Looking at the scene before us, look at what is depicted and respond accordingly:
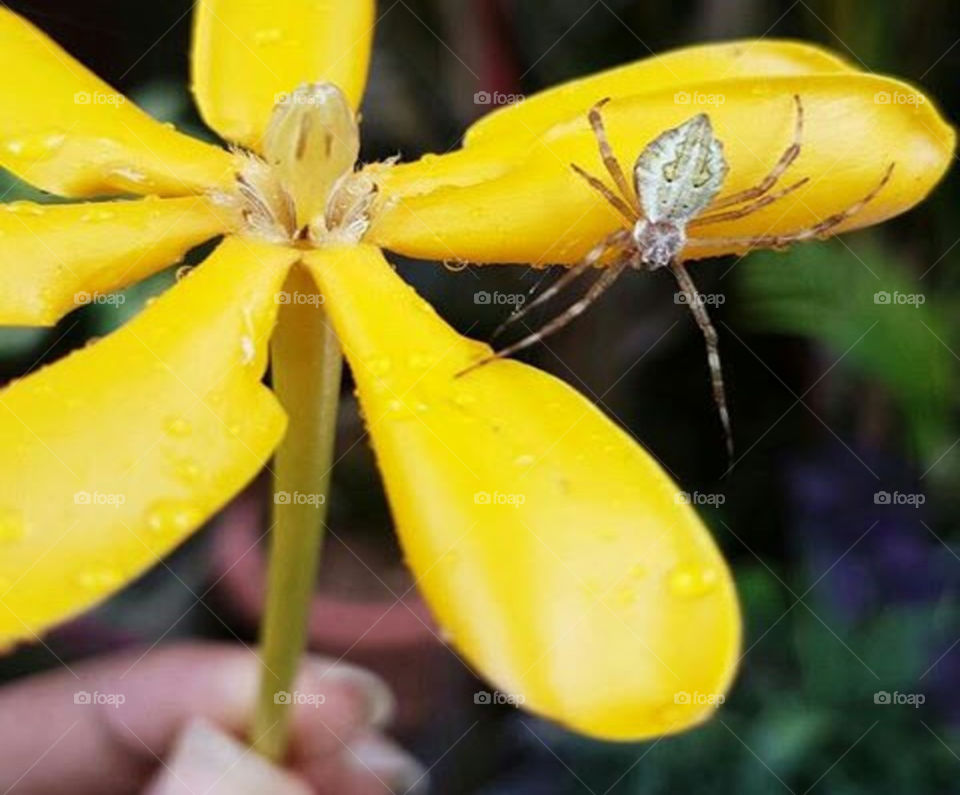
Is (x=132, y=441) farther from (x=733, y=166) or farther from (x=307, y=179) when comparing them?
(x=733, y=166)

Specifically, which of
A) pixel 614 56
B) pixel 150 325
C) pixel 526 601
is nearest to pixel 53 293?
pixel 150 325

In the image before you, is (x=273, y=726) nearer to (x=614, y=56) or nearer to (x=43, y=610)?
(x=43, y=610)

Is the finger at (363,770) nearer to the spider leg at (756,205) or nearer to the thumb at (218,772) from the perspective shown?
the thumb at (218,772)
